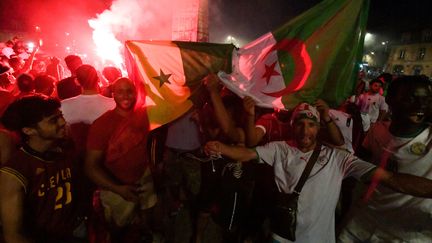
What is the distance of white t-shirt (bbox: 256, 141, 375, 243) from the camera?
2.83 metres

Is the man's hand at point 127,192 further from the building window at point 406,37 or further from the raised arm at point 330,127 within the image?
the building window at point 406,37

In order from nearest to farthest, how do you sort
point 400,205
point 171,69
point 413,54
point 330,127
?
point 400,205
point 330,127
point 171,69
point 413,54

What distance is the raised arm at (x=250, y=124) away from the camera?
140 inches

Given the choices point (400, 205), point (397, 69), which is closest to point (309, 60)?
point (400, 205)

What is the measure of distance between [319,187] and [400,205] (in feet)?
2.74

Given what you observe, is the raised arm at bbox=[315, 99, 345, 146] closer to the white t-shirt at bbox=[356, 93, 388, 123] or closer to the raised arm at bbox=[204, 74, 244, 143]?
the raised arm at bbox=[204, 74, 244, 143]

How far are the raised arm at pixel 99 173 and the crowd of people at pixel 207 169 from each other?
0.01 m

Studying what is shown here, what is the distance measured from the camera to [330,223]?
2.94 m

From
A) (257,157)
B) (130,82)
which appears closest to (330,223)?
(257,157)

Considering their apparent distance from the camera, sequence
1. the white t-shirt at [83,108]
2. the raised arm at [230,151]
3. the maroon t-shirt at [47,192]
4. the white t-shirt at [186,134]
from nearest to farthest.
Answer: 1. the maroon t-shirt at [47,192]
2. the raised arm at [230,151]
3. the white t-shirt at [83,108]
4. the white t-shirt at [186,134]

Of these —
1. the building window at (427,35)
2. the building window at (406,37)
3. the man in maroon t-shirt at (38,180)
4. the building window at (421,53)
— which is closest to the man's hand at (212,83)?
the man in maroon t-shirt at (38,180)

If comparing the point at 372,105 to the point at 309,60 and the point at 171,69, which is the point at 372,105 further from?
the point at 171,69

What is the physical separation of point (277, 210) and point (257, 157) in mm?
585

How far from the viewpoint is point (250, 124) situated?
3555 millimetres
